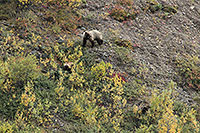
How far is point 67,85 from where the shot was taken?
7.10 metres

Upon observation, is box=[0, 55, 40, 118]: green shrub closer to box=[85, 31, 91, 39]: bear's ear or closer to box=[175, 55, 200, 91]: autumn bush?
box=[85, 31, 91, 39]: bear's ear

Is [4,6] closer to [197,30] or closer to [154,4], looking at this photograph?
[154,4]

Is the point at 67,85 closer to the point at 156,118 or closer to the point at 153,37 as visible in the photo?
the point at 156,118

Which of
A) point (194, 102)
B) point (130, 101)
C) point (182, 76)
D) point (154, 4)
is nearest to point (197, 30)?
point (154, 4)

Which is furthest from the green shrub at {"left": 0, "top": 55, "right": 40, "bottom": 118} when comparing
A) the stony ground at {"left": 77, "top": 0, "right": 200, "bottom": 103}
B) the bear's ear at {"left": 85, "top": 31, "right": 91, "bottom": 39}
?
the stony ground at {"left": 77, "top": 0, "right": 200, "bottom": 103}

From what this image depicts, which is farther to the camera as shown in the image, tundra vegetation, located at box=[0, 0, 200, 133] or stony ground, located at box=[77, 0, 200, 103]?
stony ground, located at box=[77, 0, 200, 103]

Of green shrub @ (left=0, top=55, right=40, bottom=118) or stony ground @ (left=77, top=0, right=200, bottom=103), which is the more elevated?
stony ground @ (left=77, top=0, right=200, bottom=103)

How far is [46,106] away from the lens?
20.2 feet

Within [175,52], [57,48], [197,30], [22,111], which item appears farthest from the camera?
[197,30]

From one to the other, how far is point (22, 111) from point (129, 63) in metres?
4.87

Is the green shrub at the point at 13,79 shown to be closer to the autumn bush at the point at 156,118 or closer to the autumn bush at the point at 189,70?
the autumn bush at the point at 156,118

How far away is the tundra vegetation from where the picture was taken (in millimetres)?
5922

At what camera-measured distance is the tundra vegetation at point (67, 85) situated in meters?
5.92

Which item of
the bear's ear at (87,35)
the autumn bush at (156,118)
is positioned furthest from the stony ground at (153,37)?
the autumn bush at (156,118)
